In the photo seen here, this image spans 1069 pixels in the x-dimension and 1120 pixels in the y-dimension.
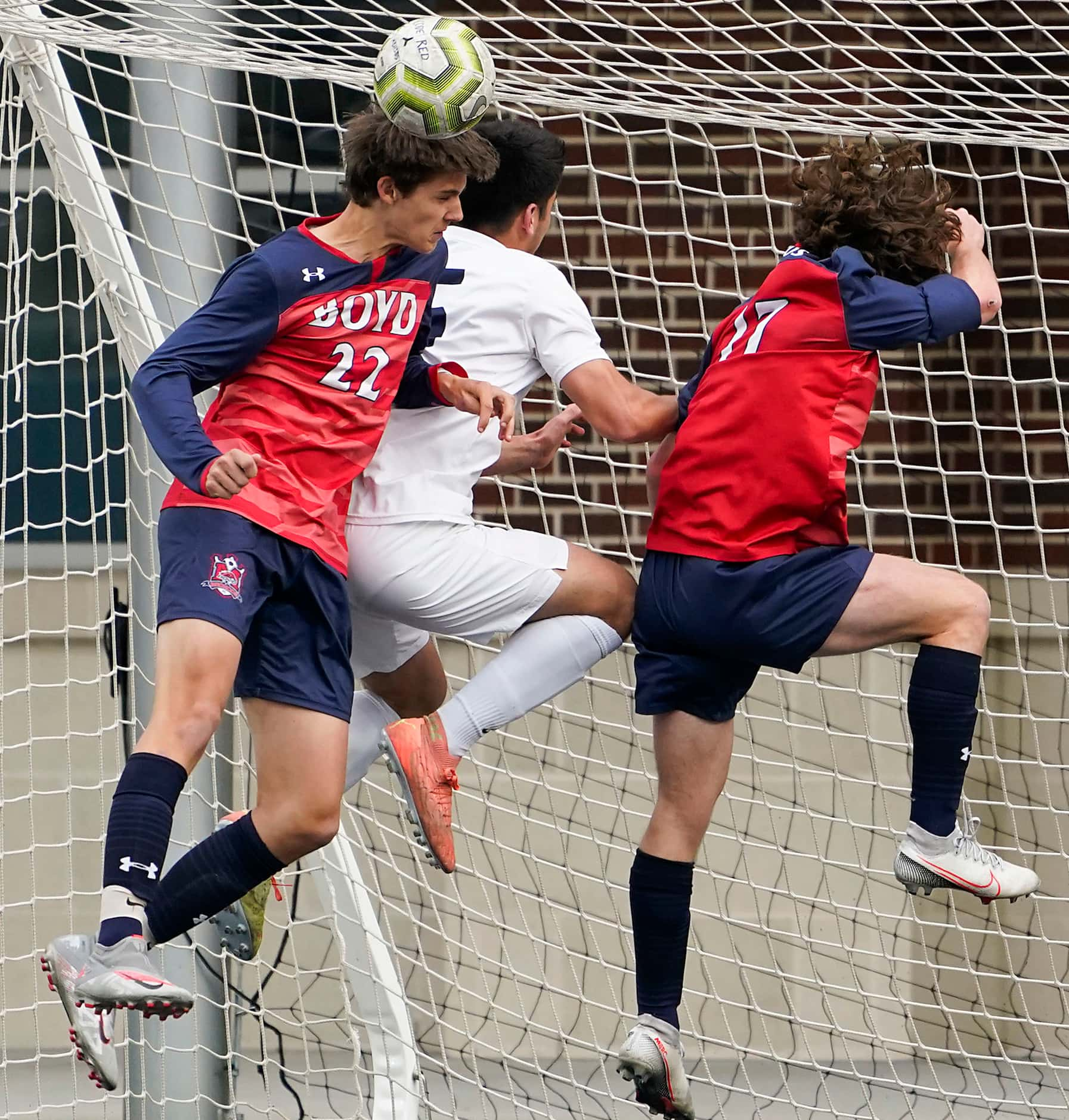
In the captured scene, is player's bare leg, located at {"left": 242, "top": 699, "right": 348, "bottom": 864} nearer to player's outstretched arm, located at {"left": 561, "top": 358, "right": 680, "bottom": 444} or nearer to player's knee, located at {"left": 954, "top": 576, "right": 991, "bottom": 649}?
player's outstretched arm, located at {"left": 561, "top": 358, "right": 680, "bottom": 444}

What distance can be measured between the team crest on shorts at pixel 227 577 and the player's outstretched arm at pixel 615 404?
2.49ft

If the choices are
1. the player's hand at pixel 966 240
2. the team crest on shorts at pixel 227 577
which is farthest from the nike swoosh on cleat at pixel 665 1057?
the player's hand at pixel 966 240

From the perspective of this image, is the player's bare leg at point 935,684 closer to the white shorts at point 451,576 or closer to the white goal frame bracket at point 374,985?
the white shorts at point 451,576

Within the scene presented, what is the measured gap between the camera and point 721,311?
4.98 m

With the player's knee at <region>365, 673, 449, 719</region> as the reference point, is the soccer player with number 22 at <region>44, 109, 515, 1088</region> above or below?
above

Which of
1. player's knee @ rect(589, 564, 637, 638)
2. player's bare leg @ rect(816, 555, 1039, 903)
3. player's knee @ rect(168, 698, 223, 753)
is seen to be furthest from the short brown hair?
player's bare leg @ rect(816, 555, 1039, 903)

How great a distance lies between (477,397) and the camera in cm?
282

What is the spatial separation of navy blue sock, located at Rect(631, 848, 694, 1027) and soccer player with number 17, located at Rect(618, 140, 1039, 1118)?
1.09 ft

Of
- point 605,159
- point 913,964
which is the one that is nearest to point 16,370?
point 605,159

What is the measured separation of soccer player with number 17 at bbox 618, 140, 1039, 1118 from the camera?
2.89 meters

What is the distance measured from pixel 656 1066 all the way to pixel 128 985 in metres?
1.14

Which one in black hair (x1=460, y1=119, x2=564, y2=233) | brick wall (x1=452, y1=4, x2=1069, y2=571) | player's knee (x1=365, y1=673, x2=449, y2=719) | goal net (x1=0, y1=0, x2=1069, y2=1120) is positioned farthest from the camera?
brick wall (x1=452, y1=4, x2=1069, y2=571)

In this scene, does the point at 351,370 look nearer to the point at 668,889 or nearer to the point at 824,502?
the point at 824,502

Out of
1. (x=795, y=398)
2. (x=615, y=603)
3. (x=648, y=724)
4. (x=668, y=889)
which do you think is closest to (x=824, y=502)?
(x=795, y=398)
